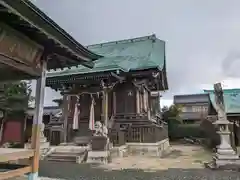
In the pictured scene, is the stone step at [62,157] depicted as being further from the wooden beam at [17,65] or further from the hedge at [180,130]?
the hedge at [180,130]

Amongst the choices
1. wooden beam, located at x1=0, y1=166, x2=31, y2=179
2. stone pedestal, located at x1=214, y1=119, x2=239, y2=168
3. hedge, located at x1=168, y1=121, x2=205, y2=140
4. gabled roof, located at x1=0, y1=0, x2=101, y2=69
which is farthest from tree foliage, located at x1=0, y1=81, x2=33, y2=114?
hedge, located at x1=168, y1=121, x2=205, y2=140

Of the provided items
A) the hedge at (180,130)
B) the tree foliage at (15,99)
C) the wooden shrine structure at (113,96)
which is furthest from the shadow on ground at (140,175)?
the hedge at (180,130)

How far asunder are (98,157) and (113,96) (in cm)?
572

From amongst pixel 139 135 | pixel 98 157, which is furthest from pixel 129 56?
pixel 98 157

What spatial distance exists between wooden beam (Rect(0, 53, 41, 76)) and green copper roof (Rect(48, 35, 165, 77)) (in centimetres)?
728

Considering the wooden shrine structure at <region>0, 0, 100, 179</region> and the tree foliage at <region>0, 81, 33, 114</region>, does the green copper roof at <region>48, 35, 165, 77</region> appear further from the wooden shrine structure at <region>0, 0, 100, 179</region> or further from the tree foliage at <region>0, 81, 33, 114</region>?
the wooden shrine structure at <region>0, 0, 100, 179</region>

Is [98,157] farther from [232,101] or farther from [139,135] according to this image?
[232,101]

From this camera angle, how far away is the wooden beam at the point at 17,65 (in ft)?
13.4

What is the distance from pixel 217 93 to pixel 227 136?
172cm

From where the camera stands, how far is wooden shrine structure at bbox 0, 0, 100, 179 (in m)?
3.79

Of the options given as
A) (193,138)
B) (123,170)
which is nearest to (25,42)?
(123,170)

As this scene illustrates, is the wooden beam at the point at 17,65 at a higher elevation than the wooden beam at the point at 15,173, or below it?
higher

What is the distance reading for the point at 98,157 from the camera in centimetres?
938

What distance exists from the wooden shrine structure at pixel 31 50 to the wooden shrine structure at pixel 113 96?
6720 mm
